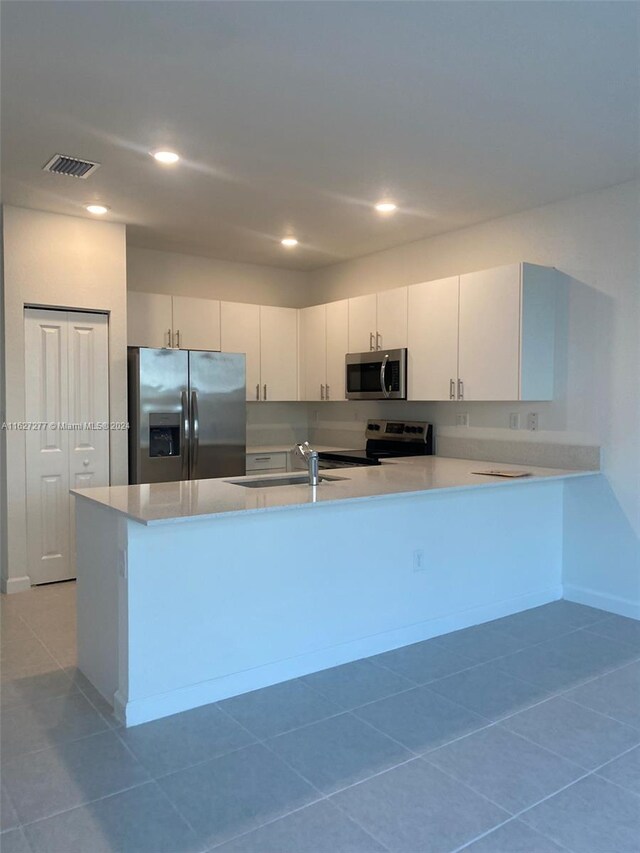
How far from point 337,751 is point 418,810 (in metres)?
0.41

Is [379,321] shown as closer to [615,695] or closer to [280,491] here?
[280,491]

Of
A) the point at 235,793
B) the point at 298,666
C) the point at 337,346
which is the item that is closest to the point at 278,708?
the point at 298,666

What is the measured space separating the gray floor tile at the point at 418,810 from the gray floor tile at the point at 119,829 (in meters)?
0.51

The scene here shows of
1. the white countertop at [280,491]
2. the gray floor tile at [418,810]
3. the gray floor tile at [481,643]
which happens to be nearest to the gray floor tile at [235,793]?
the gray floor tile at [418,810]

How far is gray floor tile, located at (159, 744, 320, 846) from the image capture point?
1906 mm

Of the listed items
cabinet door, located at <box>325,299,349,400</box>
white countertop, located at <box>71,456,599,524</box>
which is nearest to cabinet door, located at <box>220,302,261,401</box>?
cabinet door, located at <box>325,299,349,400</box>

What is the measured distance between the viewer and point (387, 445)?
17.2 feet

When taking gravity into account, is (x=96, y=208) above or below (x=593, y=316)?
above

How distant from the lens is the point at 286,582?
9.55 feet

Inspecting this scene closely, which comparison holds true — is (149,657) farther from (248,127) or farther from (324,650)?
(248,127)

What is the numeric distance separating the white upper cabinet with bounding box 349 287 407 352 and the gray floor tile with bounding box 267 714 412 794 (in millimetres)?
2930

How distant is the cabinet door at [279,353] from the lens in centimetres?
564

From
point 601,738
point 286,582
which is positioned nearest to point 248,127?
point 286,582

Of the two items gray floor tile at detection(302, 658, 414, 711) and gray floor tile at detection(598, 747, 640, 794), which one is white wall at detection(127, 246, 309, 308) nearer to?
gray floor tile at detection(302, 658, 414, 711)
